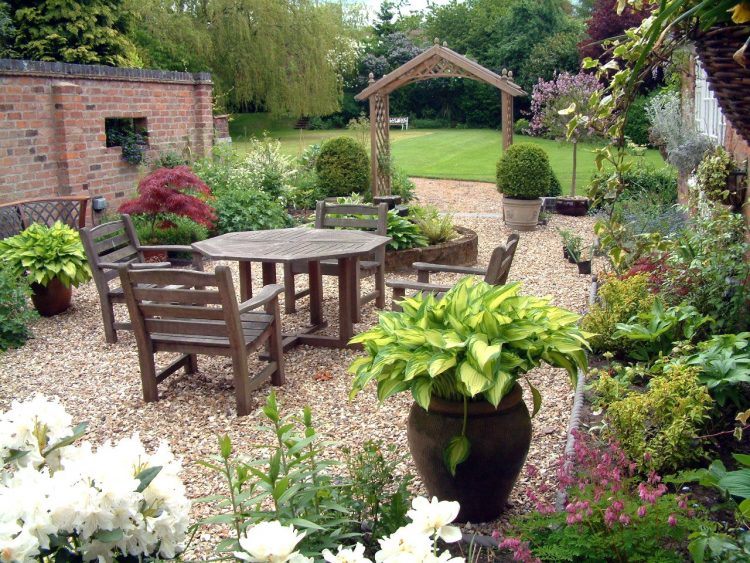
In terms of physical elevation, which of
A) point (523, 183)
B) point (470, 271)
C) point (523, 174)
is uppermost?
point (523, 174)

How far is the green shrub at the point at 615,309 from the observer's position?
192 inches

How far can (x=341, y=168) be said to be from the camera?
1300 cm

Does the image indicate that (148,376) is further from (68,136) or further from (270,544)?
(68,136)

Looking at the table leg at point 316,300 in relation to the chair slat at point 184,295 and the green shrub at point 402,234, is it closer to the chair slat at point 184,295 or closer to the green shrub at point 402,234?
the chair slat at point 184,295

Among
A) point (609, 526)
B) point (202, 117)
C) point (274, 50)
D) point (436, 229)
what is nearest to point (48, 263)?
point (436, 229)

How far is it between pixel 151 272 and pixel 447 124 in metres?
31.8

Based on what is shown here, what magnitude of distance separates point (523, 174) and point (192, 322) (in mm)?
7395

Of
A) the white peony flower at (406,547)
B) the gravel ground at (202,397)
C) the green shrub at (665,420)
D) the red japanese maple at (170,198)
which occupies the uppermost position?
the red japanese maple at (170,198)

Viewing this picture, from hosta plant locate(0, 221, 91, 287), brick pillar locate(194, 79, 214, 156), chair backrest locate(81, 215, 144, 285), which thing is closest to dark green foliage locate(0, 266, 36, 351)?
hosta plant locate(0, 221, 91, 287)

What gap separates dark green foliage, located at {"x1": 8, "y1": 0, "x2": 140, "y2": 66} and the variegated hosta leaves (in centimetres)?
1446

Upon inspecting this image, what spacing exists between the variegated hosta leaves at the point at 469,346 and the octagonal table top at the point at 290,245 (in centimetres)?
232

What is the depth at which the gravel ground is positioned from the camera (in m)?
4.26

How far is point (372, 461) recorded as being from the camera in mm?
3125

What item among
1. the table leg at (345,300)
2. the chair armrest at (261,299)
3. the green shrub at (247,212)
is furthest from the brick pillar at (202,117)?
the chair armrest at (261,299)
